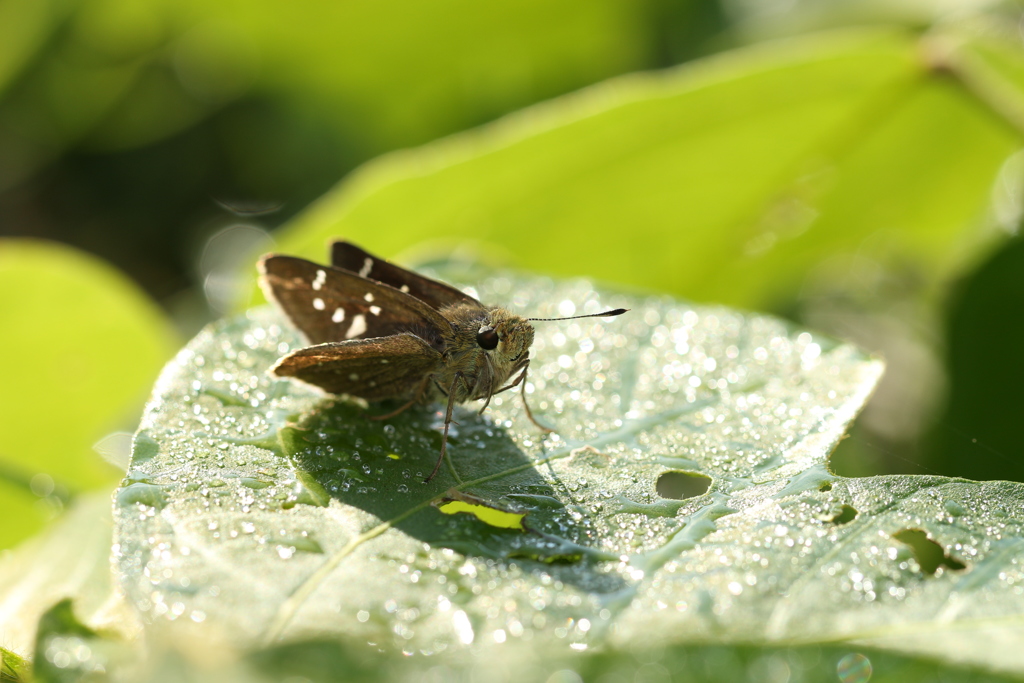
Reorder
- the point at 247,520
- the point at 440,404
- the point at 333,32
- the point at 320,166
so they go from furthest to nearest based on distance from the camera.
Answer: the point at 320,166 → the point at 333,32 → the point at 440,404 → the point at 247,520

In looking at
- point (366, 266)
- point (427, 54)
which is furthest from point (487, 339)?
point (427, 54)

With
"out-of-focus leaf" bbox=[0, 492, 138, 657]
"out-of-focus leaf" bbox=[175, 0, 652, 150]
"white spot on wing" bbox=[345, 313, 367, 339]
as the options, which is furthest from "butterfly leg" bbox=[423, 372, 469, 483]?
"out-of-focus leaf" bbox=[175, 0, 652, 150]

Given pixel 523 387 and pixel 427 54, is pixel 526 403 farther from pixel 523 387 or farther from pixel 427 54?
pixel 427 54

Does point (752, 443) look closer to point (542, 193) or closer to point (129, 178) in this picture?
point (542, 193)

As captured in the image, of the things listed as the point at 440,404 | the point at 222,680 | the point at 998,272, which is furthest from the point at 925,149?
the point at 222,680

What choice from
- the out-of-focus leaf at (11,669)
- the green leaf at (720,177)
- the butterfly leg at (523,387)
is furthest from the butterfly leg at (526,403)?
the out-of-focus leaf at (11,669)
